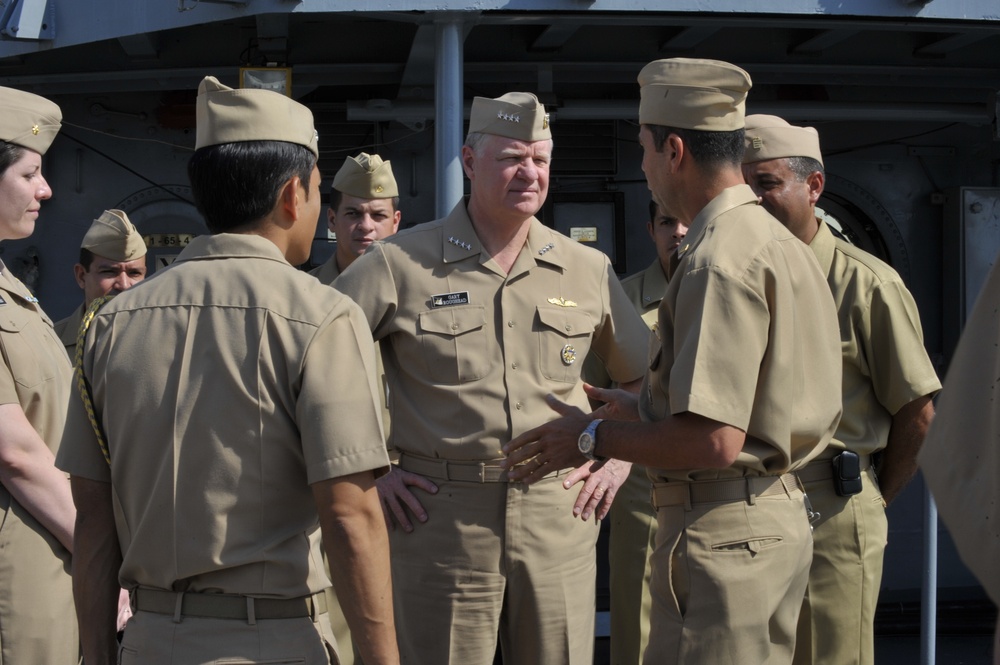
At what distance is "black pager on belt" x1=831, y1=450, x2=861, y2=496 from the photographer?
3479 mm

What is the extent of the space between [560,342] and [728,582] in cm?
115

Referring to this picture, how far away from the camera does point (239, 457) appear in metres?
2.04

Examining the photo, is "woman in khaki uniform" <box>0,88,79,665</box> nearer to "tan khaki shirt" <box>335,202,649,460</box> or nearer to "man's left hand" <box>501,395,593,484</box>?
"tan khaki shirt" <box>335,202,649,460</box>

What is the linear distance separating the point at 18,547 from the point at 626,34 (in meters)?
4.83

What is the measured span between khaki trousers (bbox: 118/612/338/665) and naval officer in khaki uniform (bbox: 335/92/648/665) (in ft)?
4.16

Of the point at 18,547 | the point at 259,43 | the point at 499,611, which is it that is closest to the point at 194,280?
the point at 18,547

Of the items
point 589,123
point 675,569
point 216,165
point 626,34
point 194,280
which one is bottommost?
point 675,569

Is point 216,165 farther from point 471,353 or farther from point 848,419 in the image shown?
point 848,419

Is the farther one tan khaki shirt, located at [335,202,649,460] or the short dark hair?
the short dark hair

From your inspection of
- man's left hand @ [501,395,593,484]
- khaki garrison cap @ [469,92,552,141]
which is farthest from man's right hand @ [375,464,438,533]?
khaki garrison cap @ [469,92,552,141]

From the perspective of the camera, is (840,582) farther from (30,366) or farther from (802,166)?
(30,366)

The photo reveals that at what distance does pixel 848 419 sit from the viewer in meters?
3.64

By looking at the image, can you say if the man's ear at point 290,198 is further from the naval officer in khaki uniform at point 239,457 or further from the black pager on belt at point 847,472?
the black pager on belt at point 847,472

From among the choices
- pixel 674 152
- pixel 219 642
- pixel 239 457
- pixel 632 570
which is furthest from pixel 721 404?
pixel 632 570
